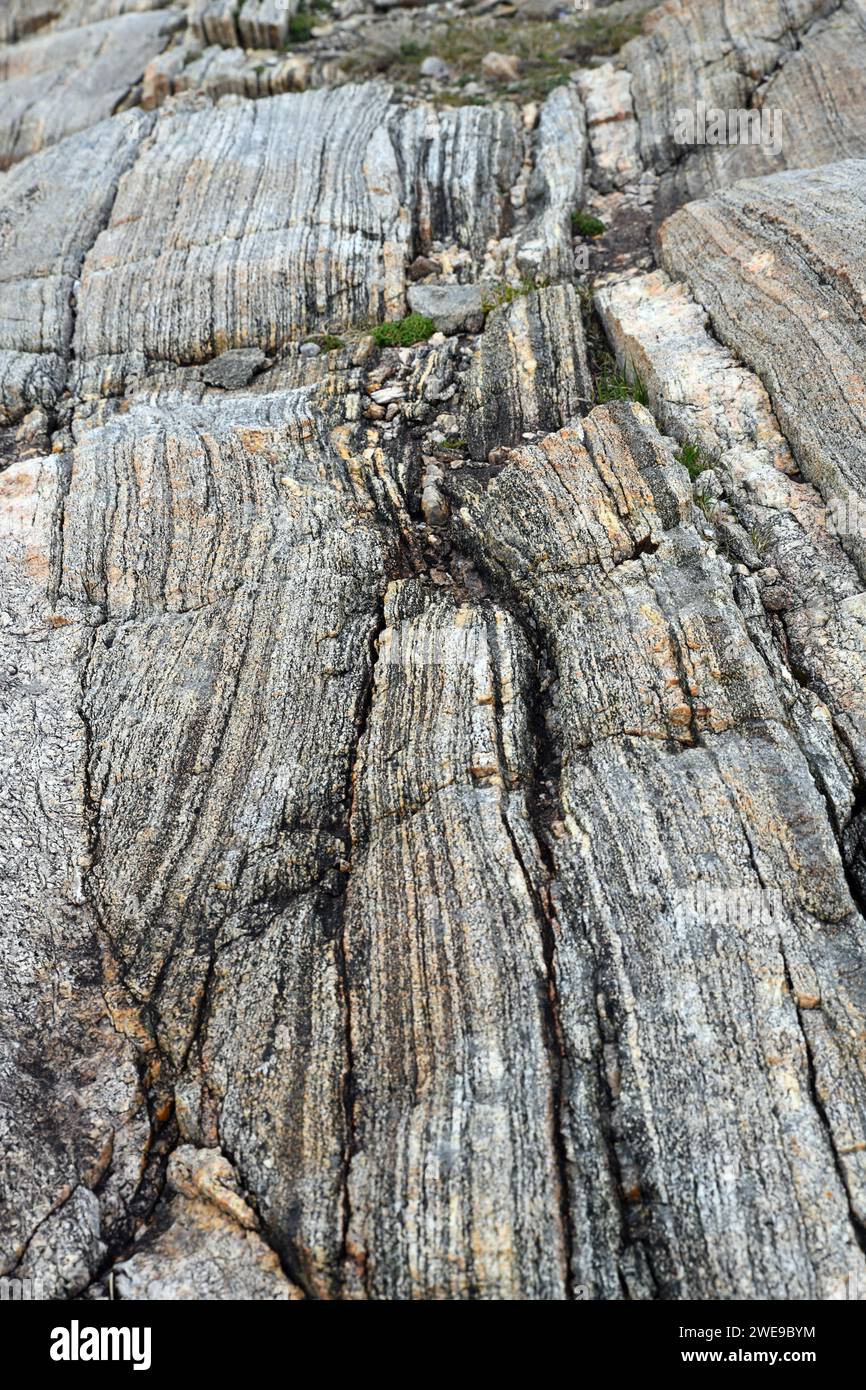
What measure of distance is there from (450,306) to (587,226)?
10.00ft

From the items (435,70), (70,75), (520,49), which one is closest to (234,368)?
(435,70)

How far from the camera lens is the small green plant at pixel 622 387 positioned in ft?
39.3

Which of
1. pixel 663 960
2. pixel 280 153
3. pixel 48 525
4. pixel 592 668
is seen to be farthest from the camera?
pixel 280 153

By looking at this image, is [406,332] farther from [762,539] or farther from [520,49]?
[520,49]

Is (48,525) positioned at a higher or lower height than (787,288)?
lower

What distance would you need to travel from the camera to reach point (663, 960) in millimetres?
7246

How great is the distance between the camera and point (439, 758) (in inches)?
337

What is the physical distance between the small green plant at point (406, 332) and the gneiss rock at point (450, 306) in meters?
0.21

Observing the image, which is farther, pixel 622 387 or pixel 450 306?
pixel 450 306
